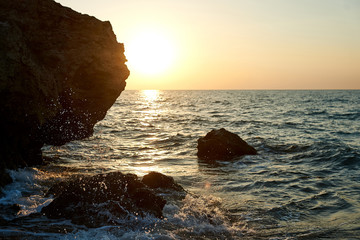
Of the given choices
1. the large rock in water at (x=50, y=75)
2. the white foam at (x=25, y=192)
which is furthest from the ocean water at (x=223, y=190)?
the large rock in water at (x=50, y=75)

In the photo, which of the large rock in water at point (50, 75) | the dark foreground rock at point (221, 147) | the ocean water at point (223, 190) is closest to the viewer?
the ocean water at point (223, 190)

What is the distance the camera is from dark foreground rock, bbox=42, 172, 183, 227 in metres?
6.37

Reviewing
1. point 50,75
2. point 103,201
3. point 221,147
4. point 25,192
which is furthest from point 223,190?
point 50,75

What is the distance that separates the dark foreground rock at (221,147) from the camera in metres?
14.5

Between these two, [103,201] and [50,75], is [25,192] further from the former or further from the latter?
[50,75]

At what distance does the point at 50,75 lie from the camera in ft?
32.0

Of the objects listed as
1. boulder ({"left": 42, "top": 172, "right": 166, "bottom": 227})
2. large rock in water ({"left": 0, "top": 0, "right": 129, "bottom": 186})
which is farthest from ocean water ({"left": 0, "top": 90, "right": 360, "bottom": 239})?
large rock in water ({"left": 0, "top": 0, "right": 129, "bottom": 186})

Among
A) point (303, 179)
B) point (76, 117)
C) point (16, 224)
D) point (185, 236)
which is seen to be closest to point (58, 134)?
point (76, 117)

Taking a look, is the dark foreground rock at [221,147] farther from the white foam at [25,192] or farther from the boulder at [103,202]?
the boulder at [103,202]

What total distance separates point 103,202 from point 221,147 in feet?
28.3

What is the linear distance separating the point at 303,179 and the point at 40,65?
9.06 metres

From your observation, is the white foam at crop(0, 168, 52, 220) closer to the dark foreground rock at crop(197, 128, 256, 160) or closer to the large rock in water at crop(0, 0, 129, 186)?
the large rock in water at crop(0, 0, 129, 186)

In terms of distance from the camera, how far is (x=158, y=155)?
15.2 metres

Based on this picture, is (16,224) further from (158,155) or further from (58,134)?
(158,155)
